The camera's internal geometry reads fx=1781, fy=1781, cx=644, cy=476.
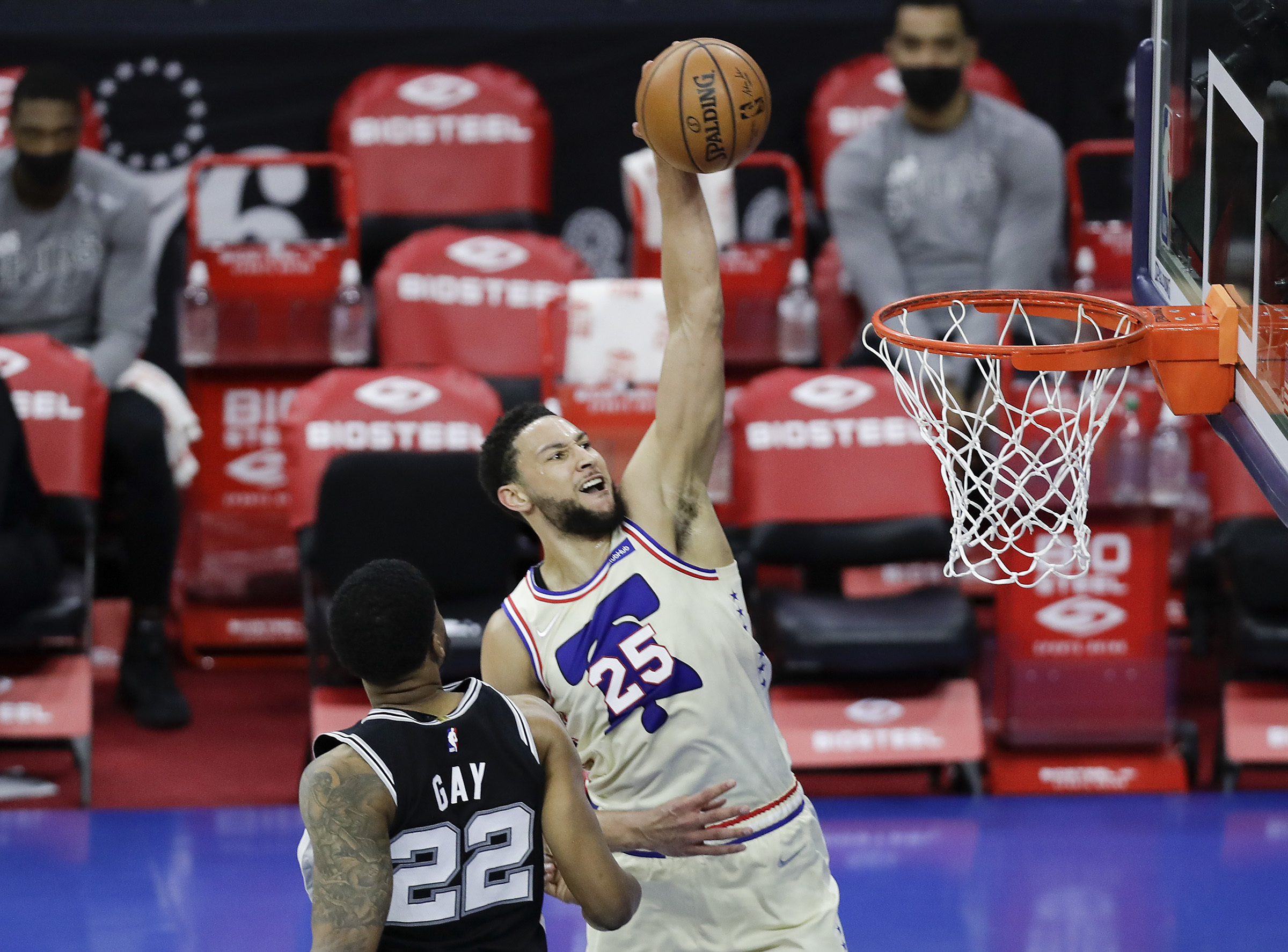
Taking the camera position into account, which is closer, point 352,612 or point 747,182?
point 352,612

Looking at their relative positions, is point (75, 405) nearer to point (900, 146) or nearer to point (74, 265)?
point (74, 265)

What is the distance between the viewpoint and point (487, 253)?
730 cm

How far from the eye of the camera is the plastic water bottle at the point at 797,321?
7.18 m

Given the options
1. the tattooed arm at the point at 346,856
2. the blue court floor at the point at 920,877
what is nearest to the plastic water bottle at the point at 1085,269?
the blue court floor at the point at 920,877

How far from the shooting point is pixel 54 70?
678 cm

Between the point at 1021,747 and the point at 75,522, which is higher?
the point at 75,522

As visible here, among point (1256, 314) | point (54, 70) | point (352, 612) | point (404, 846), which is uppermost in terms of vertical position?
point (54, 70)

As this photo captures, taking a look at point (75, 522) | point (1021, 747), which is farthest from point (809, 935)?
point (75, 522)

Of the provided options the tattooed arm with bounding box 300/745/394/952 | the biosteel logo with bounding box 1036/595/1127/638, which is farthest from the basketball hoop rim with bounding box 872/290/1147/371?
the biosteel logo with bounding box 1036/595/1127/638

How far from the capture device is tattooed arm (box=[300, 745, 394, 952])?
9.01 ft

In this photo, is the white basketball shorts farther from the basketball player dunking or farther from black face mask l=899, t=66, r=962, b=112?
black face mask l=899, t=66, r=962, b=112

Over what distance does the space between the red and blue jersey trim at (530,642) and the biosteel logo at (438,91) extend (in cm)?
449

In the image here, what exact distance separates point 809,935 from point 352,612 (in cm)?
124

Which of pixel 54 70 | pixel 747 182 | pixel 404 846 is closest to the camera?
pixel 404 846
